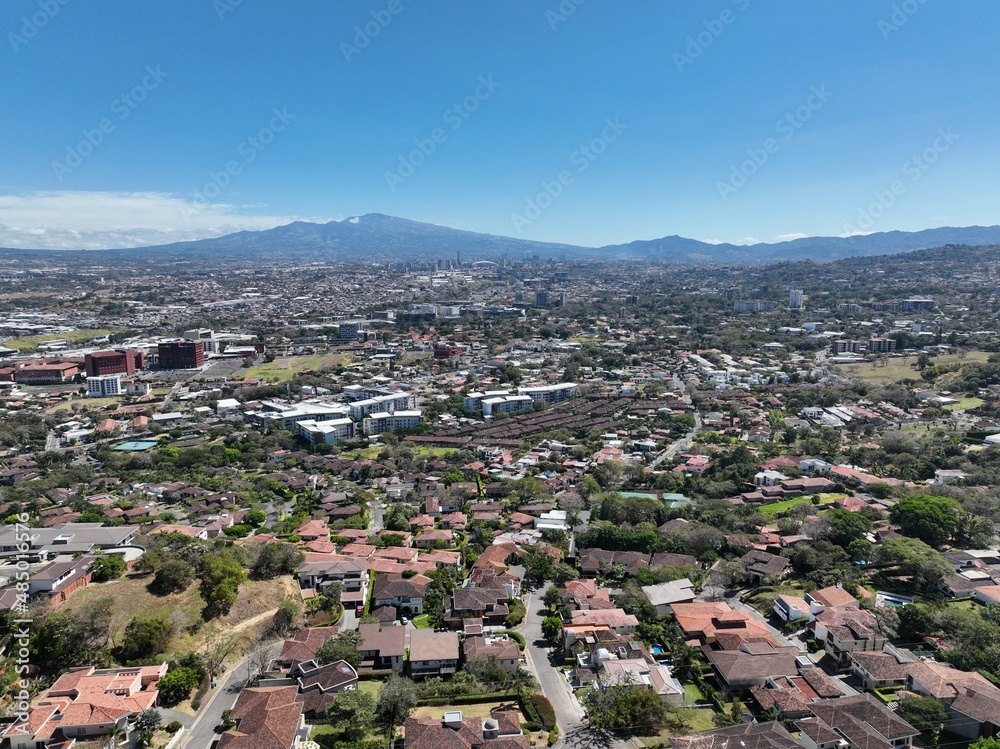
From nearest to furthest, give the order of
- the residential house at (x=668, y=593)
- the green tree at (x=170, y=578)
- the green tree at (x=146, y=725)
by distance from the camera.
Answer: the green tree at (x=146, y=725), the green tree at (x=170, y=578), the residential house at (x=668, y=593)

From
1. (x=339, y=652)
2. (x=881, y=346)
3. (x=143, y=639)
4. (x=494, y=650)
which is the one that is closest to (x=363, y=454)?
(x=143, y=639)

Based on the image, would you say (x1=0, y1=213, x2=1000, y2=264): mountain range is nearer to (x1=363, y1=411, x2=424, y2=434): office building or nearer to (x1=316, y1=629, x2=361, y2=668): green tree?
(x1=363, y1=411, x2=424, y2=434): office building

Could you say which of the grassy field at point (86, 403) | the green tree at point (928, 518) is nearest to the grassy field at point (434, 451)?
the green tree at point (928, 518)

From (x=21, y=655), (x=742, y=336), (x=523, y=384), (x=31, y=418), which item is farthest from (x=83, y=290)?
(x=21, y=655)

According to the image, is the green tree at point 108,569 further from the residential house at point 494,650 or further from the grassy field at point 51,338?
the grassy field at point 51,338

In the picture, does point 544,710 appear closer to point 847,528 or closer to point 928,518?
point 847,528

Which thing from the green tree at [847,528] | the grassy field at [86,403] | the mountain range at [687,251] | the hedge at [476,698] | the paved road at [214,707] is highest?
the mountain range at [687,251]

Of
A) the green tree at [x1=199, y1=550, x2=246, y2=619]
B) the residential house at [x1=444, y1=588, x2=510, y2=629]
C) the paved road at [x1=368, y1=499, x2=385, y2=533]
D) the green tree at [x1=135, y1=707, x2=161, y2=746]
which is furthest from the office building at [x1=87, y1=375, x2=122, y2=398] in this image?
the green tree at [x1=135, y1=707, x2=161, y2=746]
